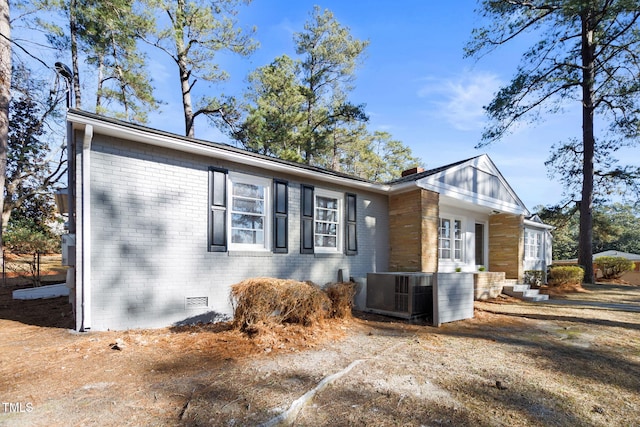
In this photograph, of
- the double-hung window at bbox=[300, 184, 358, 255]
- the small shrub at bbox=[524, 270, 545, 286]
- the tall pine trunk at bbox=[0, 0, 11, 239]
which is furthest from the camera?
the small shrub at bbox=[524, 270, 545, 286]

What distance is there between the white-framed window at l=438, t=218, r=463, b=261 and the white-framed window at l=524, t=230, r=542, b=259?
6.80m

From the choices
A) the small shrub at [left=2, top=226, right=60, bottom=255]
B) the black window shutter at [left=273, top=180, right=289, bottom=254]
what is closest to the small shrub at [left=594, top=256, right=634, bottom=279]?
the black window shutter at [left=273, top=180, right=289, bottom=254]

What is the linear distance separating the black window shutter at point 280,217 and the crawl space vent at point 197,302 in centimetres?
176

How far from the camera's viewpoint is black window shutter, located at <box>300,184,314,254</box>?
759 centimetres

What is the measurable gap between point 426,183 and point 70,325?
8.86 metres

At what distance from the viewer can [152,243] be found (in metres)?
5.54

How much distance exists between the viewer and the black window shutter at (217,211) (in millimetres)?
Answer: 6152

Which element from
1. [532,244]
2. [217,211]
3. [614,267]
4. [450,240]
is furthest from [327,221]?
[614,267]

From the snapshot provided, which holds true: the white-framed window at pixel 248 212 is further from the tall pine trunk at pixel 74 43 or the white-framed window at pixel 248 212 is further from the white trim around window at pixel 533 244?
the white trim around window at pixel 533 244

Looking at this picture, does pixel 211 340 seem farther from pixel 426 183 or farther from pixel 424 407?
pixel 426 183

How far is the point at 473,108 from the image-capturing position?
15797mm

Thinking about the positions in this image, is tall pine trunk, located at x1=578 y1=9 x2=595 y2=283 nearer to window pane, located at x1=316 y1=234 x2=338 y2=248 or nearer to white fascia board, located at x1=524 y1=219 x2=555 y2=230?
white fascia board, located at x1=524 y1=219 x2=555 y2=230

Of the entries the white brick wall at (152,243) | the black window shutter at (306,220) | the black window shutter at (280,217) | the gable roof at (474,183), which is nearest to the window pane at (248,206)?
the black window shutter at (280,217)

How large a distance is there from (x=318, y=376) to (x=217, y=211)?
388 centimetres
